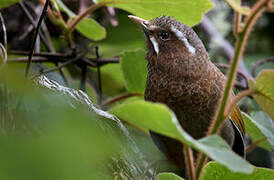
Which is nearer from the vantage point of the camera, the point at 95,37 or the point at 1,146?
the point at 1,146

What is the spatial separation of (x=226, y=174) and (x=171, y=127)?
0.45 m

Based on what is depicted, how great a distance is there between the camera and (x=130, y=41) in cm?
284

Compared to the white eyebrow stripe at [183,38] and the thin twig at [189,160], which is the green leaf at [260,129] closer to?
the white eyebrow stripe at [183,38]

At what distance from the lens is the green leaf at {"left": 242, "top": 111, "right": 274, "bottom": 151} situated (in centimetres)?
159

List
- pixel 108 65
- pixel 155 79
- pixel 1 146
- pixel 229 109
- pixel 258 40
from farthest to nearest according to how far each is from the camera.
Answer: pixel 258 40
pixel 108 65
pixel 155 79
pixel 229 109
pixel 1 146

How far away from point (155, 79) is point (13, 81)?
127 centimetres

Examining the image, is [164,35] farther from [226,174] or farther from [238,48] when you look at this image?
[238,48]

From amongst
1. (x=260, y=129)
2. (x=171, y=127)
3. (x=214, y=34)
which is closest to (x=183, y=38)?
(x=260, y=129)

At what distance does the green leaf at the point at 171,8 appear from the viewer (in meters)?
1.54

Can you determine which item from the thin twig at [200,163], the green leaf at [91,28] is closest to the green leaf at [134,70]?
the green leaf at [91,28]

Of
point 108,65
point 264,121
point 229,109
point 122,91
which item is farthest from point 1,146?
point 122,91

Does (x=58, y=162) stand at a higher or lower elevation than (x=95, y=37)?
higher

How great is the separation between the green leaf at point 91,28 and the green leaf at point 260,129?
762 millimetres

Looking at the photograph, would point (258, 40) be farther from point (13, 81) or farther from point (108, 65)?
point (13, 81)
